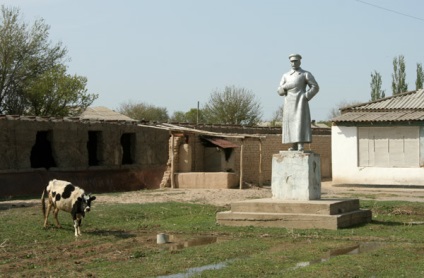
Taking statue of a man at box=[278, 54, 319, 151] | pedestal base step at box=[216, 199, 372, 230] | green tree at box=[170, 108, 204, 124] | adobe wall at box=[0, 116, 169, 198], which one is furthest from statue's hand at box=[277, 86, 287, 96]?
green tree at box=[170, 108, 204, 124]

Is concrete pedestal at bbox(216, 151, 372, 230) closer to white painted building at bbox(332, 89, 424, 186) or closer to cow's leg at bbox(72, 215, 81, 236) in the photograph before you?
cow's leg at bbox(72, 215, 81, 236)

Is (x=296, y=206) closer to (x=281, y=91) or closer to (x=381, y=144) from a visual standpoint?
(x=281, y=91)

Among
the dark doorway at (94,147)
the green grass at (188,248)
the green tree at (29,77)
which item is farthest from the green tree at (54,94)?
the green grass at (188,248)

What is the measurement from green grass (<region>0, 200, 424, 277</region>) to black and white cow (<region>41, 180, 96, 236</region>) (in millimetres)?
360

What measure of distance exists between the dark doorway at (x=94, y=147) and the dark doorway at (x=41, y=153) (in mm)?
1513

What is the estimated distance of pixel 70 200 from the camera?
14.8m

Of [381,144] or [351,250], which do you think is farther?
[381,144]

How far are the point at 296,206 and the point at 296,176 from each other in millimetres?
792

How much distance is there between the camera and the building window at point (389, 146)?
29.7 meters

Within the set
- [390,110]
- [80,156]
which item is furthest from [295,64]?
[390,110]

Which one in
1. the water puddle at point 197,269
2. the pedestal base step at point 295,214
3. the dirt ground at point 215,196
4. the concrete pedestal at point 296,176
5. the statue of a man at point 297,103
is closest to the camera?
the water puddle at point 197,269

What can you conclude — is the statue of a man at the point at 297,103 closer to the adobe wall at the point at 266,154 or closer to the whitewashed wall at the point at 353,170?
the whitewashed wall at the point at 353,170

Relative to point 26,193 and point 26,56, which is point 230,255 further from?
point 26,56

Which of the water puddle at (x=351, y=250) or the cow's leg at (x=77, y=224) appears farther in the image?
the cow's leg at (x=77, y=224)
